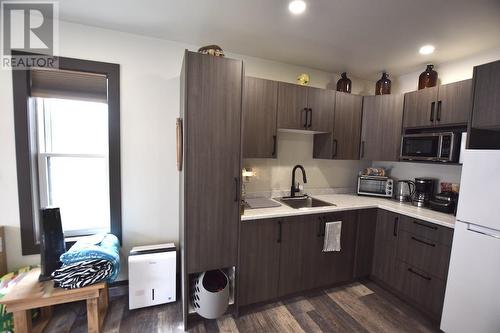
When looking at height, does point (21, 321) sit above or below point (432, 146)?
below

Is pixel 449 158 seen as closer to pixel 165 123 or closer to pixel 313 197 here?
pixel 313 197

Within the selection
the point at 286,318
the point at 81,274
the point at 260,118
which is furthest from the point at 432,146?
the point at 81,274

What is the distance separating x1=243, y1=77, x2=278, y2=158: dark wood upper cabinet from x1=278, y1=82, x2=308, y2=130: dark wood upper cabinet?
0.07m

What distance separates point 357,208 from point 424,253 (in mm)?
675

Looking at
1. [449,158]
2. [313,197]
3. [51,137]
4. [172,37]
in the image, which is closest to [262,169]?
[313,197]

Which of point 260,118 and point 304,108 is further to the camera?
point 304,108

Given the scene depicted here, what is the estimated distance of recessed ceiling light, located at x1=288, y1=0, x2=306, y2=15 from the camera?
4.85 feet

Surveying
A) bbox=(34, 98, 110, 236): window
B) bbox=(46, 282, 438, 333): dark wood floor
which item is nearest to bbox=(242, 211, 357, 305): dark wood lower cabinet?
bbox=(46, 282, 438, 333): dark wood floor

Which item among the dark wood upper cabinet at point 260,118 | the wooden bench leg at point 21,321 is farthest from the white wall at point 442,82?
the wooden bench leg at point 21,321

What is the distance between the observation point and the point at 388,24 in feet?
5.61

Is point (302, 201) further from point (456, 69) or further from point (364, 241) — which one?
point (456, 69)

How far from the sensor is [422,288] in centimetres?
198

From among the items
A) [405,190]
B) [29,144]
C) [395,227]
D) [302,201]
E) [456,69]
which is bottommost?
[395,227]

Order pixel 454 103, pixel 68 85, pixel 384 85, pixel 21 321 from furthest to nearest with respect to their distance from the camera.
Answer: pixel 384 85, pixel 454 103, pixel 68 85, pixel 21 321
